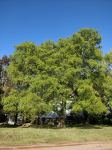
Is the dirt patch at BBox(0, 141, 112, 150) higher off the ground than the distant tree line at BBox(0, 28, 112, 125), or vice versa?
the distant tree line at BBox(0, 28, 112, 125)

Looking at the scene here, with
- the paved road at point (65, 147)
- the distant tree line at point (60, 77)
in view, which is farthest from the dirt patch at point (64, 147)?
the distant tree line at point (60, 77)

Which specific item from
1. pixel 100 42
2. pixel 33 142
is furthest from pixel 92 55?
pixel 33 142

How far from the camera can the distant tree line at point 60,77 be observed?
115ft

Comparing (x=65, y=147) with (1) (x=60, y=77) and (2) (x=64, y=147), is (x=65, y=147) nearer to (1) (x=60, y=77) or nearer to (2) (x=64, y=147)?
(2) (x=64, y=147)

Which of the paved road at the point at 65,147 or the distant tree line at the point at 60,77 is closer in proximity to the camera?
the paved road at the point at 65,147

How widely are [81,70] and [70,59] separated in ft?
6.16

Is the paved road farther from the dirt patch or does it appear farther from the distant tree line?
the distant tree line

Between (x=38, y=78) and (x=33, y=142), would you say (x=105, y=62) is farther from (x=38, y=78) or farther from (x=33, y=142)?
(x=33, y=142)

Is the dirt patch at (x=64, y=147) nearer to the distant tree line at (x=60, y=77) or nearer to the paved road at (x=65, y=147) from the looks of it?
the paved road at (x=65, y=147)

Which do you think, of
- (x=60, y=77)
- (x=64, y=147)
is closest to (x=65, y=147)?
(x=64, y=147)

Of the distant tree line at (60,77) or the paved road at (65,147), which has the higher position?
the distant tree line at (60,77)

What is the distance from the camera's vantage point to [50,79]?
114 ft

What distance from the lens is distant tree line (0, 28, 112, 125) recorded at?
34906 millimetres

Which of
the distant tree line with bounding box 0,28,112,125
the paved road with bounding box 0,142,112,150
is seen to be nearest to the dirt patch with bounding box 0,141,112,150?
the paved road with bounding box 0,142,112,150
